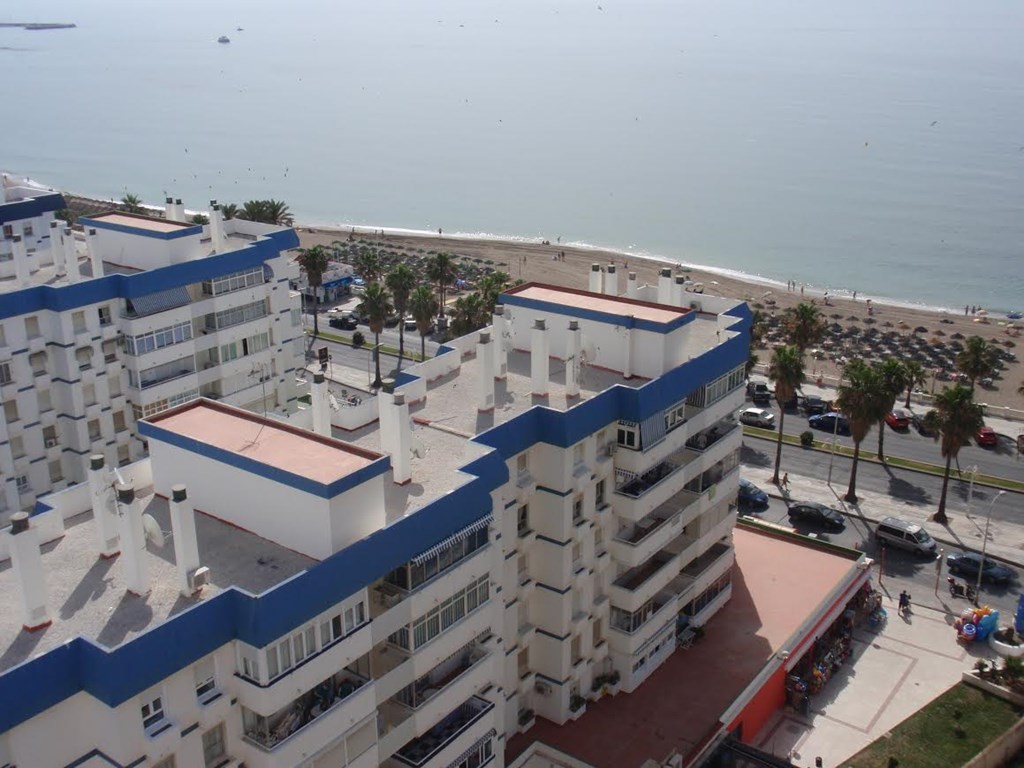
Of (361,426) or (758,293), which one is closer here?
(361,426)

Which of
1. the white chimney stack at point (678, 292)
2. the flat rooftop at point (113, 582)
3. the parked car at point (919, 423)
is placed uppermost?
the white chimney stack at point (678, 292)

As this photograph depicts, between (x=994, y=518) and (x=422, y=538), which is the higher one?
(x=422, y=538)

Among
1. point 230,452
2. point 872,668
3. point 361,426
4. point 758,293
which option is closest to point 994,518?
point 872,668

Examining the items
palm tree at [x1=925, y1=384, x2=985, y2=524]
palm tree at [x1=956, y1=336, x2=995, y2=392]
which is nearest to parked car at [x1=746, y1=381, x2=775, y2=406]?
palm tree at [x1=956, y1=336, x2=995, y2=392]

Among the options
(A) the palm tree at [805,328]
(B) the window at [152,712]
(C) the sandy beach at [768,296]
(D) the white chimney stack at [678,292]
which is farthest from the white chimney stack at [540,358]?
(C) the sandy beach at [768,296]

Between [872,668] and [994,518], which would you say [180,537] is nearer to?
[872,668]

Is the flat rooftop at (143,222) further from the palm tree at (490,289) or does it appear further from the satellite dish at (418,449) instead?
the palm tree at (490,289)

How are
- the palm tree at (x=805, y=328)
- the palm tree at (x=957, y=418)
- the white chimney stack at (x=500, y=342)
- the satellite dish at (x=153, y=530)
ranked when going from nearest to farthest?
the satellite dish at (x=153, y=530) → the white chimney stack at (x=500, y=342) → the palm tree at (x=957, y=418) → the palm tree at (x=805, y=328)
